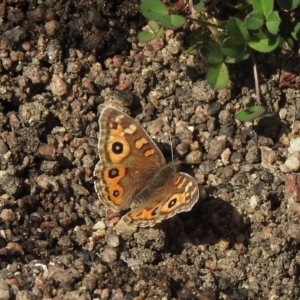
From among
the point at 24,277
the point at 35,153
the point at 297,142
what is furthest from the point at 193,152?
the point at 24,277

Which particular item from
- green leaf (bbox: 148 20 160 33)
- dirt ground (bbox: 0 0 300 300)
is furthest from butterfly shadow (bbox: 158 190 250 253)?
green leaf (bbox: 148 20 160 33)

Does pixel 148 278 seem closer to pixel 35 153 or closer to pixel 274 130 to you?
pixel 35 153

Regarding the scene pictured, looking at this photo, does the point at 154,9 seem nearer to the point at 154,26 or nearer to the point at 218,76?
the point at 154,26

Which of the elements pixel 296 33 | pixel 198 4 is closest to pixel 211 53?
pixel 198 4

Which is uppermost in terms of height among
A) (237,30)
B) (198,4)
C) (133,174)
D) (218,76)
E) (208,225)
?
(198,4)

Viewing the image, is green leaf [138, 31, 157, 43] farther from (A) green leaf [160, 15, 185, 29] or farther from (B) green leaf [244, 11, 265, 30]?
(B) green leaf [244, 11, 265, 30]
